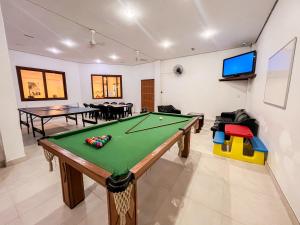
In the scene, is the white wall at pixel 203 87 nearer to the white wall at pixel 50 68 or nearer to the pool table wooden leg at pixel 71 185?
the white wall at pixel 50 68

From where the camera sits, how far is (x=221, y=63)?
5230 mm

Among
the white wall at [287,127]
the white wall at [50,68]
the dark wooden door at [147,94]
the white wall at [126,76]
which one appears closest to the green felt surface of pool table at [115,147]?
the white wall at [287,127]

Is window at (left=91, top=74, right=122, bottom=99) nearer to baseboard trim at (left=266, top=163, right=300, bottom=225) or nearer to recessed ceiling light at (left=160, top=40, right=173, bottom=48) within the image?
recessed ceiling light at (left=160, top=40, right=173, bottom=48)

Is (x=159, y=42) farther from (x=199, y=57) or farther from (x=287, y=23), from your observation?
(x=287, y=23)

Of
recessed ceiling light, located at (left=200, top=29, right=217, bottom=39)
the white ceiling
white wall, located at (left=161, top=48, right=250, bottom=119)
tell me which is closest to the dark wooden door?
white wall, located at (left=161, top=48, right=250, bottom=119)

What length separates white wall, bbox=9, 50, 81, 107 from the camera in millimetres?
5266

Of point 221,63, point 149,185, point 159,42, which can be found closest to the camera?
point 149,185

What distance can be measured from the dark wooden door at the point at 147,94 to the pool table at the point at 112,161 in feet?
19.7

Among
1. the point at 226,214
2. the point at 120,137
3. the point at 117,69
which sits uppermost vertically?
the point at 117,69

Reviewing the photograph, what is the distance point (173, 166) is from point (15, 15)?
466 cm

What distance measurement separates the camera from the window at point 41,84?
5.56 m

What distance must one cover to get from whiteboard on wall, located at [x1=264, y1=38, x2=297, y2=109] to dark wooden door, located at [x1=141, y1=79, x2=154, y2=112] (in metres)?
5.77

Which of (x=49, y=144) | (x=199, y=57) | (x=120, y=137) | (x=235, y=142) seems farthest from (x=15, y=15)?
(x=199, y=57)

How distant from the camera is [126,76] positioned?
8.37 metres
